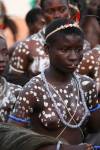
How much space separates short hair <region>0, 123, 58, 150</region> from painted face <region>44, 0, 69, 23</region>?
134 inches

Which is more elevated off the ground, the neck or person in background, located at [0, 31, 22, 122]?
the neck

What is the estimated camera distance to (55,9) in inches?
280

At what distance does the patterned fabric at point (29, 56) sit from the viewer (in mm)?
6914

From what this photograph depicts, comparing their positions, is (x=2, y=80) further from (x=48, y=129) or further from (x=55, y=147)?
(x=55, y=147)

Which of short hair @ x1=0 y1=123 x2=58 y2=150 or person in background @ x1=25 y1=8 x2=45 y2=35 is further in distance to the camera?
person in background @ x1=25 y1=8 x2=45 y2=35

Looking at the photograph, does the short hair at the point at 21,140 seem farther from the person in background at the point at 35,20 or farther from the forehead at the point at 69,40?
the person in background at the point at 35,20

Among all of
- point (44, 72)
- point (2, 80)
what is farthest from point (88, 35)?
point (44, 72)

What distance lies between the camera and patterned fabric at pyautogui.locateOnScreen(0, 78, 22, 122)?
6045mm

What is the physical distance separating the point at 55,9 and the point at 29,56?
0.53 metres

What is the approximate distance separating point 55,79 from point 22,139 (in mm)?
1870

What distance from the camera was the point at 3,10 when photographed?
1113 cm

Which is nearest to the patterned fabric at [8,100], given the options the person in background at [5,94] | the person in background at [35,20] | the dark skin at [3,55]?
the person in background at [5,94]

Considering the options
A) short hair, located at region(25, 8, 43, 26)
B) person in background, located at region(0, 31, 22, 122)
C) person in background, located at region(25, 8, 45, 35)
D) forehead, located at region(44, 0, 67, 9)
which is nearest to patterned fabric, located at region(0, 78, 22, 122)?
person in background, located at region(0, 31, 22, 122)

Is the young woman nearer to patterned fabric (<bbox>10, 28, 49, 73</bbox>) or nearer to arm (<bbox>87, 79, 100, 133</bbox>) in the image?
arm (<bbox>87, 79, 100, 133</bbox>)
